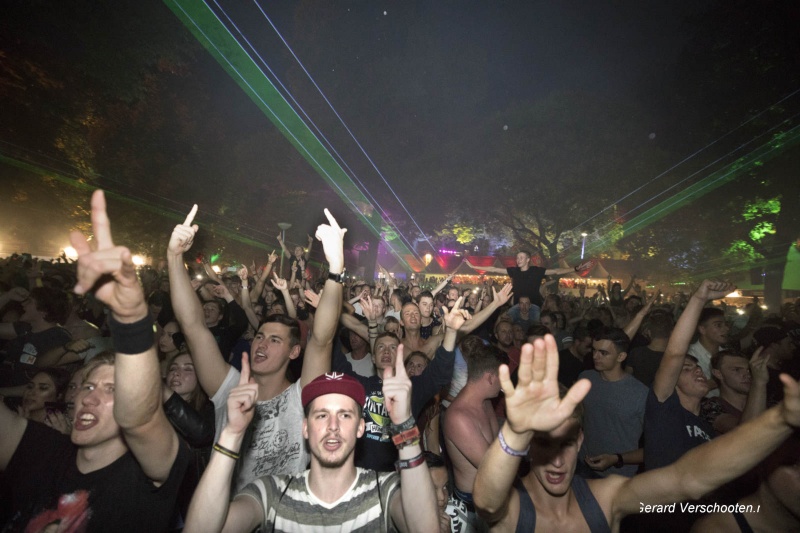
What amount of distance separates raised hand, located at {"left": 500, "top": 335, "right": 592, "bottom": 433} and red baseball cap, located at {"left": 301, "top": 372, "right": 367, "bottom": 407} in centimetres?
98

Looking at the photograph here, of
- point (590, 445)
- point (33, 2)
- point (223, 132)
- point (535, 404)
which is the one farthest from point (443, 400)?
point (223, 132)

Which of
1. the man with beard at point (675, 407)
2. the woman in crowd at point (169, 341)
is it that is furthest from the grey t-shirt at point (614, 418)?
the woman in crowd at point (169, 341)

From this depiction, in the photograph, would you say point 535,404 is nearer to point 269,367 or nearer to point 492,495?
point 492,495

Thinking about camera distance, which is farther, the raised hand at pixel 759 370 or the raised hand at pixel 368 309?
the raised hand at pixel 368 309

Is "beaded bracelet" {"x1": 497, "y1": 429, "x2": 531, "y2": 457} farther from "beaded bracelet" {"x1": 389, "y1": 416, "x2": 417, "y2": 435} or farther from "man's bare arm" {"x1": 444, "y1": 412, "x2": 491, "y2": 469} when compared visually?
"man's bare arm" {"x1": 444, "y1": 412, "x2": 491, "y2": 469}

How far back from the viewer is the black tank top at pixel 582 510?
2236 millimetres

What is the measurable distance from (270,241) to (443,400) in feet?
83.1

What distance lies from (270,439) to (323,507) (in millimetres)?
1063

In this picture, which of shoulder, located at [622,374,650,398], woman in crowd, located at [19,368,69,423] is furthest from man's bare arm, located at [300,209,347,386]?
shoulder, located at [622,374,650,398]

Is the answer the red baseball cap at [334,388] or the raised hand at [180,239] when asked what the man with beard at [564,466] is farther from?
the raised hand at [180,239]

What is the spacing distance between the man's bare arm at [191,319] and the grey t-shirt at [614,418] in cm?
390

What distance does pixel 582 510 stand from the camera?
92.1 inches

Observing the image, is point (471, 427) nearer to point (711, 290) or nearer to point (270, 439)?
point (270, 439)

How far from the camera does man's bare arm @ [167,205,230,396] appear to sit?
303cm
